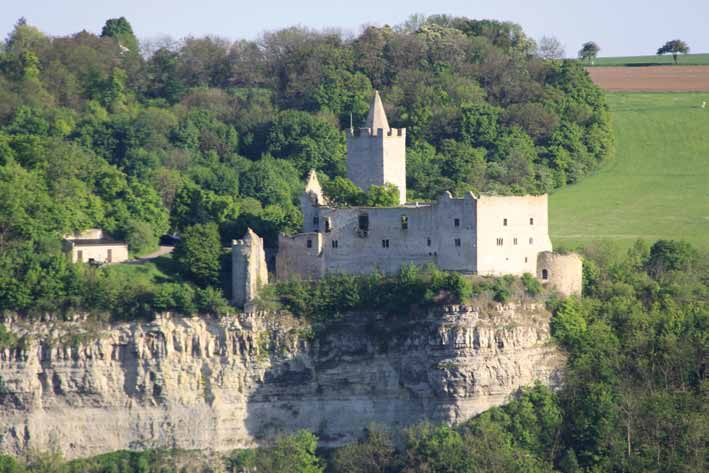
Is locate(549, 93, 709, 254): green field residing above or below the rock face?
above

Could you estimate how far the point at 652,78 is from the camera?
109 meters

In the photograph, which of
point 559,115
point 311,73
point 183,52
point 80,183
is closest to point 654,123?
point 559,115

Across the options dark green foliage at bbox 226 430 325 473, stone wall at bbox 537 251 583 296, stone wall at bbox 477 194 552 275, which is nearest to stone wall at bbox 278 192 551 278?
stone wall at bbox 477 194 552 275

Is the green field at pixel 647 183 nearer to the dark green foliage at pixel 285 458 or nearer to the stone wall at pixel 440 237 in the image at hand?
the stone wall at pixel 440 237

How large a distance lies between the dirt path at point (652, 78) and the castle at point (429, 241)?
118ft

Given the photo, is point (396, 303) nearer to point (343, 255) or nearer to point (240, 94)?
point (343, 255)

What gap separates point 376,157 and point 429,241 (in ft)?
17.1

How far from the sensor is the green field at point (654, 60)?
114 m

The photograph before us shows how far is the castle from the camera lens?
7000cm

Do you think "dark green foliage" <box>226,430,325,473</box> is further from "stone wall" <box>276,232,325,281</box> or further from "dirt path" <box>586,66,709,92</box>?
"dirt path" <box>586,66,709,92</box>

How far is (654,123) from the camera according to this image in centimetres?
10156

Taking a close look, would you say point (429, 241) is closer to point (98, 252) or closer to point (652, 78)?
point (98, 252)

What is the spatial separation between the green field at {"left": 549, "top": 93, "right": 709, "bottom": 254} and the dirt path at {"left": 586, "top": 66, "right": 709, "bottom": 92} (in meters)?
1.12

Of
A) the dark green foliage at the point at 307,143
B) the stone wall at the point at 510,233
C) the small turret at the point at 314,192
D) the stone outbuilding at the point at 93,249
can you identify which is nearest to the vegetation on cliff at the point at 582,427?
the stone wall at the point at 510,233
